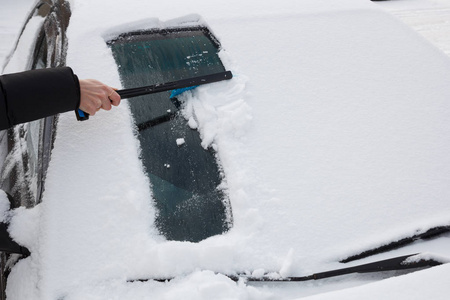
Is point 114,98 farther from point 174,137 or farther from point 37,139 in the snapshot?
point 37,139

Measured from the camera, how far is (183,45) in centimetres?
183

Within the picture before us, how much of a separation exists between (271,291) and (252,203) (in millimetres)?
290

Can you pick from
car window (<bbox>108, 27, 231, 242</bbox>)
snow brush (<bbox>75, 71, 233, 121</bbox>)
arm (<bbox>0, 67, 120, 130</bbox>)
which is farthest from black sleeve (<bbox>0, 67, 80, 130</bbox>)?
car window (<bbox>108, 27, 231, 242</bbox>)

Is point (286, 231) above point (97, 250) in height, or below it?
above

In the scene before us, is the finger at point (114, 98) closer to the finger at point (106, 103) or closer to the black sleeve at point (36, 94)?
the finger at point (106, 103)

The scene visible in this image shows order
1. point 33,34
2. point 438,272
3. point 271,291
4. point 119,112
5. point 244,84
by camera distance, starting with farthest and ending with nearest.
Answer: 1. point 33,34
2. point 244,84
3. point 119,112
4. point 271,291
5. point 438,272

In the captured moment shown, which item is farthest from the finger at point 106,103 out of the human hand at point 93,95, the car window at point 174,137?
the car window at point 174,137

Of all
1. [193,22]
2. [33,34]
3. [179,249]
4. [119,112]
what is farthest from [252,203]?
[33,34]

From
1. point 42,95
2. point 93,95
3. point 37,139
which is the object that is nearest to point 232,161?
point 93,95

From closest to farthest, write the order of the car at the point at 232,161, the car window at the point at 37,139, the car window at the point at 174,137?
1. the car at the point at 232,161
2. the car window at the point at 174,137
3. the car window at the point at 37,139

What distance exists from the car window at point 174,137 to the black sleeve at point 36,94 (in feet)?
0.86

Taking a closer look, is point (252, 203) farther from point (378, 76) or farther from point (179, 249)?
point (378, 76)

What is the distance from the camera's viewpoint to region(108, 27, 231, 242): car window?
1.37 m

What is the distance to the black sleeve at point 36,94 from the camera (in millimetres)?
1309
